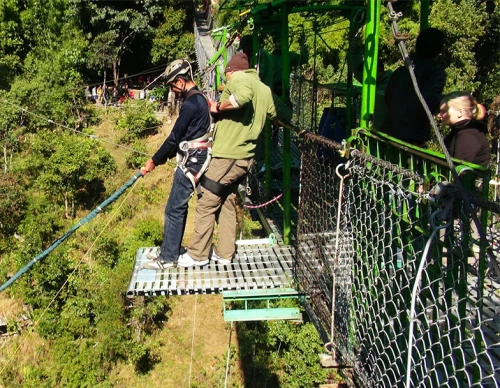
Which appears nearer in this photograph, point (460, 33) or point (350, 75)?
point (350, 75)

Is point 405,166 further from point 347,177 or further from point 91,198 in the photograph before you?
point 91,198

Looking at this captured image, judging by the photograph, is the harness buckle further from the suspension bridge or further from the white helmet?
the suspension bridge

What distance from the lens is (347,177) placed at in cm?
268

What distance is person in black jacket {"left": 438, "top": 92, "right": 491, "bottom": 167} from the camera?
2273mm

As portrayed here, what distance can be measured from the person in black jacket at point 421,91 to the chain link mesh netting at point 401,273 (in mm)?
428

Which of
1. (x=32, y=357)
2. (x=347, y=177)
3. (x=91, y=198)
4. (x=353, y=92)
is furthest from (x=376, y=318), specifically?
(x=91, y=198)

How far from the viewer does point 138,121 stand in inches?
697

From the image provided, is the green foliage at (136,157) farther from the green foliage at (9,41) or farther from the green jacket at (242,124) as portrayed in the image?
the green jacket at (242,124)

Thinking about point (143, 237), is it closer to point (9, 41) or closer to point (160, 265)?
point (160, 265)

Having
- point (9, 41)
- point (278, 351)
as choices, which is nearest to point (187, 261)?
point (278, 351)

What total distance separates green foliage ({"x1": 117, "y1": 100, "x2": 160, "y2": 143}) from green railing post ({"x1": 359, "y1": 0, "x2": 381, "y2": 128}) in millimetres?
15769

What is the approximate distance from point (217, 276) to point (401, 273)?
161cm

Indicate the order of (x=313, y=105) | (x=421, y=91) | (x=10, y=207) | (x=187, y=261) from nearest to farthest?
(x=421, y=91) < (x=187, y=261) < (x=313, y=105) < (x=10, y=207)

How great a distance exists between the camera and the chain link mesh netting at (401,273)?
1627 millimetres
